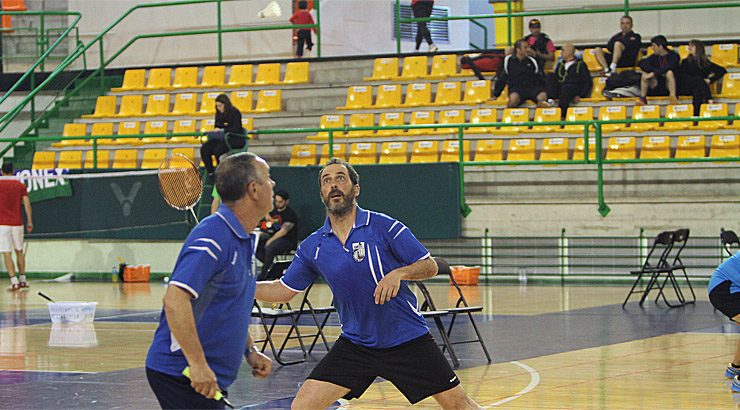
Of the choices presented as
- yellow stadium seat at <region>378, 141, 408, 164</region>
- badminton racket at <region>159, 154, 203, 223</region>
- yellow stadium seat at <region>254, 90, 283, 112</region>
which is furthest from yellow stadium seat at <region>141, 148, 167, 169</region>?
badminton racket at <region>159, 154, 203, 223</region>

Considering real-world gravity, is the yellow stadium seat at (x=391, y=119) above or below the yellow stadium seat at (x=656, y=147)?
above

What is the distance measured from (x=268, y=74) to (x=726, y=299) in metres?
19.6

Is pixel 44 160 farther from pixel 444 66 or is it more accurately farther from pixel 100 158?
pixel 444 66

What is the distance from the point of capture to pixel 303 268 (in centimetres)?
779

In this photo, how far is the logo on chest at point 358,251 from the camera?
25.0 feet

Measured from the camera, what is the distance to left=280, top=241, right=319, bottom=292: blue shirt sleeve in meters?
7.69

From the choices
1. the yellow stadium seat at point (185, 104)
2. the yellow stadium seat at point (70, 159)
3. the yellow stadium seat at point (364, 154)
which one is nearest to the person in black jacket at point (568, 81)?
the yellow stadium seat at point (364, 154)

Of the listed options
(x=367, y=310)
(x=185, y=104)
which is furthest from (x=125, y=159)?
(x=367, y=310)

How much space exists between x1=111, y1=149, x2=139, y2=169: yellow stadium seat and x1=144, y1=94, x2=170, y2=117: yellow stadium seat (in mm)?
1870

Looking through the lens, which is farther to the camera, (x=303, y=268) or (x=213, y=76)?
(x=213, y=76)

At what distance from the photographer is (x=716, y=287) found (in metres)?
10.4

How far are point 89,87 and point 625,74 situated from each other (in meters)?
13.2

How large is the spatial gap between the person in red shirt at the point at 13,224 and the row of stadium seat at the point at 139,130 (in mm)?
4550

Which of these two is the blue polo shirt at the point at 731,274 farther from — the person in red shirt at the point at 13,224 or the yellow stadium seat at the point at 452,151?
the person in red shirt at the point at 13,224
